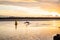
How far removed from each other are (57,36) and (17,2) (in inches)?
19.2

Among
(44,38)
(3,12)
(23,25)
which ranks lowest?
(44,38)

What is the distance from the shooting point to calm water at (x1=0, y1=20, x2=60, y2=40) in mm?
1201

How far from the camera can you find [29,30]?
124 cm

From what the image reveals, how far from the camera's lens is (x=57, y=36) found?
1.23 m

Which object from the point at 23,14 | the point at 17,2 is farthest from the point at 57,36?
the point at 17,2

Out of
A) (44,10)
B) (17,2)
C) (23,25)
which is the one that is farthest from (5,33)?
(44,10)

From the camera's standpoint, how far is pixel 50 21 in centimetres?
131

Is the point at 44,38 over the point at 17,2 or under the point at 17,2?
under

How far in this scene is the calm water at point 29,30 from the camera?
120cm

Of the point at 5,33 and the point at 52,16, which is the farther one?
the point at 52,16

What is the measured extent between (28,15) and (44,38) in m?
0.26

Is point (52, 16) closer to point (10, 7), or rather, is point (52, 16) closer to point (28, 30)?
point (28, 30)

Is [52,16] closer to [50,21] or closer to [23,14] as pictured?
[50,21]

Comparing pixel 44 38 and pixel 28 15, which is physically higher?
pixel 28 15
